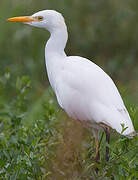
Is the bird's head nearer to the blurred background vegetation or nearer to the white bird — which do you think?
the white bird

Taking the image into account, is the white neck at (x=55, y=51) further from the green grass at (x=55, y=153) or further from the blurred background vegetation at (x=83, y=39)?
the blurred background vegetation at (x=83, y=39)

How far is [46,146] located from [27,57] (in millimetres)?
3901

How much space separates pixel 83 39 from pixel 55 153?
4.04 meters

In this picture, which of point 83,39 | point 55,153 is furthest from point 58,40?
point 83,39

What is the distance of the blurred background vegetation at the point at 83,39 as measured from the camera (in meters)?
7.34

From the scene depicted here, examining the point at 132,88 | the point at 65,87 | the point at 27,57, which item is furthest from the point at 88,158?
the point at 27,57

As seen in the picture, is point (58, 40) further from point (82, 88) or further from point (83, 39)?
point (83, 39)

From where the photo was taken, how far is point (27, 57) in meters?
7.54

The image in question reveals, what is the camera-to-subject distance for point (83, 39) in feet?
24.6

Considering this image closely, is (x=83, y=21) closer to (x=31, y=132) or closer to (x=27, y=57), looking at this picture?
(x=27, y=57)

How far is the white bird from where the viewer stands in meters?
3.40

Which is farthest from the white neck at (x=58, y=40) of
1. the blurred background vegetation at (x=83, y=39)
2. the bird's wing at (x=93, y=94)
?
the blurred background vegetation at (x=83, y=39)

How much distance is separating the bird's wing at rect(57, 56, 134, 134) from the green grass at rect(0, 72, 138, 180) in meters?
0.11

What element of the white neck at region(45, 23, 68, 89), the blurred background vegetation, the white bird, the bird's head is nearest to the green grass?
the white bird
